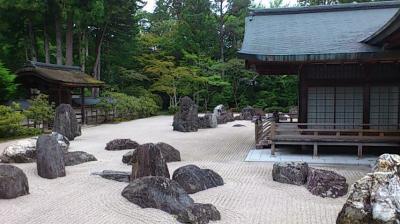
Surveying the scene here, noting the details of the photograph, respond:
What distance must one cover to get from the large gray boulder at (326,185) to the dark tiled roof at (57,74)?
51.7ft

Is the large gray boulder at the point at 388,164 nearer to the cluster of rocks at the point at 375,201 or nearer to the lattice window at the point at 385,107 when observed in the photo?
the cluster of rocks at the point at 375,201

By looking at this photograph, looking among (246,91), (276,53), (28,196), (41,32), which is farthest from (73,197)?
(246,91)

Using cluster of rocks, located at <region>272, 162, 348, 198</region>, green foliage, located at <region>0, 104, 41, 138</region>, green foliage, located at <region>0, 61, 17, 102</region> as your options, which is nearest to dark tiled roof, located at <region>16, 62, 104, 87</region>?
green foliage, located at <region>0, 61, 17, 102</region>

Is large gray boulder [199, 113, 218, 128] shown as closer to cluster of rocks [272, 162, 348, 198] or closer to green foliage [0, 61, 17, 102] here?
green foliage [0, 61, 17, 102]

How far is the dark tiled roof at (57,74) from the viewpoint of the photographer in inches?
775

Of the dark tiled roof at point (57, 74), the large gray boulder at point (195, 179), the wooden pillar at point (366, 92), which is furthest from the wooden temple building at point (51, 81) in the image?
the wooden pillar at point (366, 92)

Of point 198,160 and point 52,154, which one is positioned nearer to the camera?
point 52,154

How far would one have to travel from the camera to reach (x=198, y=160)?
10.9 meters

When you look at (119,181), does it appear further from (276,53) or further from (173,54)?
(173,54)

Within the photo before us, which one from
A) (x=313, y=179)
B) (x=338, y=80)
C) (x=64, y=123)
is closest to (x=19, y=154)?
(x=64, y=123)

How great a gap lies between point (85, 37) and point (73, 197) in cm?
2406

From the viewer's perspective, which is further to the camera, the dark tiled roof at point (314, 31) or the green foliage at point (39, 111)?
the green foliage at point (39, 111)

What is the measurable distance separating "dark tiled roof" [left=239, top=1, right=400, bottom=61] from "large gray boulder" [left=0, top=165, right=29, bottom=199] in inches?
253

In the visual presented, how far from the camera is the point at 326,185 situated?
7.11 metres
